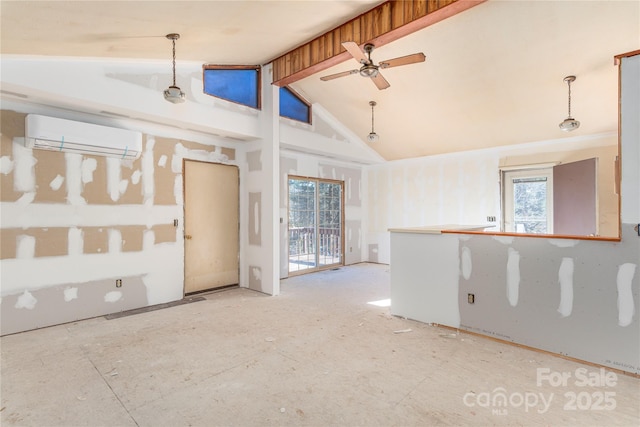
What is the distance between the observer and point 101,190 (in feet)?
13.1

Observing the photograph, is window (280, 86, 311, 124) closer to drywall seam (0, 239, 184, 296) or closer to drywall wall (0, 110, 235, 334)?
drywall wall (0, 110, 235, 334)

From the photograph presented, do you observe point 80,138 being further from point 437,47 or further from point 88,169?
point 437,47

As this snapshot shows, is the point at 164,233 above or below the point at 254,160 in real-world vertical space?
below

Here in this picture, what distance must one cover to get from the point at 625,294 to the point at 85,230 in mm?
5318

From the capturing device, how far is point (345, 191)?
7.54 metres

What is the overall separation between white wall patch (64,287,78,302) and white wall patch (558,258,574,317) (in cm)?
499

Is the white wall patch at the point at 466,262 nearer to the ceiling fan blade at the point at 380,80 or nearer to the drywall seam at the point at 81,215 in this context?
the ceiling fan blade at the point at 380,80

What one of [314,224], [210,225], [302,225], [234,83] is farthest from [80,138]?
[314,224]

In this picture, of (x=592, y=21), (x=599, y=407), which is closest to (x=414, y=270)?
(x=599, y=407)

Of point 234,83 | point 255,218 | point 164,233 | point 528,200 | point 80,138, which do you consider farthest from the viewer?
point 528,200

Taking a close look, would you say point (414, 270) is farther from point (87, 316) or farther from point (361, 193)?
point (361, 193)

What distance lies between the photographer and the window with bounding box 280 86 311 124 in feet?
19.1

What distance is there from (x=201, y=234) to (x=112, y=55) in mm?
2526

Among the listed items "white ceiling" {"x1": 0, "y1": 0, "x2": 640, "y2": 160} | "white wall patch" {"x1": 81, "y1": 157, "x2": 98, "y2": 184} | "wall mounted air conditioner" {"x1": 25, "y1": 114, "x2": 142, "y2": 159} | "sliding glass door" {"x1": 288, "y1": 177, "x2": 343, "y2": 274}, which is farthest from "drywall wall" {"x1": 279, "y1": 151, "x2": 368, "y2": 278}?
"white wall patch" {"x1": 81, "y1": 157, "x2": 98, "y2": 184}
